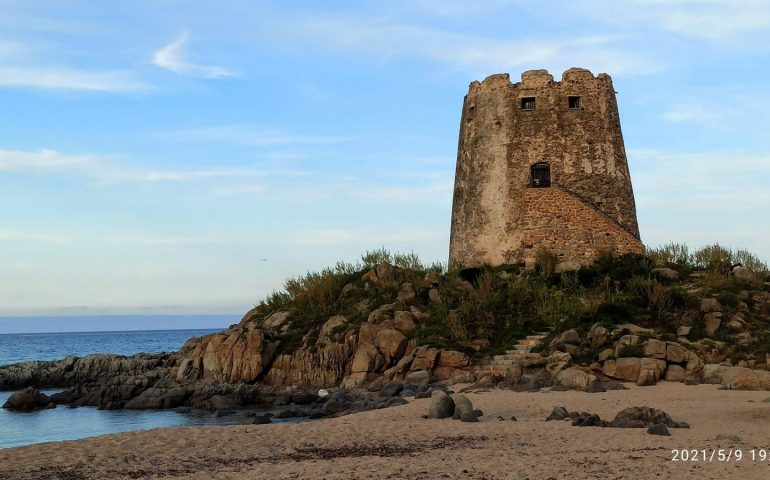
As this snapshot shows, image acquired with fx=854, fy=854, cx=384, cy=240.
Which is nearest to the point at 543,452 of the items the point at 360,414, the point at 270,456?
the point at 270,456

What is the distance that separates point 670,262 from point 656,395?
11032mm

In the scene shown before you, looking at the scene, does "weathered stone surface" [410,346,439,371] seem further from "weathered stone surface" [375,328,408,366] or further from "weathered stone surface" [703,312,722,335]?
"weathered stone surface" [703,312,722,335]

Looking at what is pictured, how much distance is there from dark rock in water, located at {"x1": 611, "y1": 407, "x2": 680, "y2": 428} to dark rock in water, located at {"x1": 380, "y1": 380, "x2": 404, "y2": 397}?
26.0ft

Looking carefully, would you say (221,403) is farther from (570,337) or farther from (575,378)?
(570,337)

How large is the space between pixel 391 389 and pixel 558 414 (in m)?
6.93

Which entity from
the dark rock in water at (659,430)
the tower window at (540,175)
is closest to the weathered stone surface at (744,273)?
the tower window at (540,175)

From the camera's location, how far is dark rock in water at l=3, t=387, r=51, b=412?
28.5m

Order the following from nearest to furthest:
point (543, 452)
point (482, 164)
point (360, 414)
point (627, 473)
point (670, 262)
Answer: point (627, 473), point (543, 452), point (360, 414), point (670, 262), point (482, 164)

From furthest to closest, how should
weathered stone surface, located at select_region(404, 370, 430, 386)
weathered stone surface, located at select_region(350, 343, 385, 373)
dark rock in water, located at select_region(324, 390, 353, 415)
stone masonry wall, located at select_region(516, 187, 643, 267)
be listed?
stone masonry wall, located at select_region(516, 187, 643, 267) < weathered stone surface, located at select_region(350, 343, 385, 373) < weathered stone surface, located at select_region(404, 370, 430, 386) < dark rock in water, located at select_region(324, 390, 353, 415)

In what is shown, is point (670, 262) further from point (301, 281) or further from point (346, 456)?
point (346, 456)

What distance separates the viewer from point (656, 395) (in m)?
20.4

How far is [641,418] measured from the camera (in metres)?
16.3

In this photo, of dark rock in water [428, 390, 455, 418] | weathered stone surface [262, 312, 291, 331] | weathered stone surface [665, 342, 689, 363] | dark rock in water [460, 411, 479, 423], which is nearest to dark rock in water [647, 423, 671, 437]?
dark rock in water [460, 411, 479, 423]

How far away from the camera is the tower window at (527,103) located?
1284 inches
